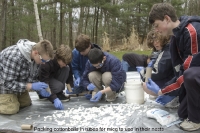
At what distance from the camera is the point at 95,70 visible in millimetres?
2807

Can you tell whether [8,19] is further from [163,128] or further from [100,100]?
[163,128]

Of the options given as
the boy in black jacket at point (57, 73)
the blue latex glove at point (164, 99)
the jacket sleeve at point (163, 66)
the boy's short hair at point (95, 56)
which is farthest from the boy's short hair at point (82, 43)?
the blue latex glove at point (164, 99)

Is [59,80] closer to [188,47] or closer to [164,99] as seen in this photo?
[164,99]

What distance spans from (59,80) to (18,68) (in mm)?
701

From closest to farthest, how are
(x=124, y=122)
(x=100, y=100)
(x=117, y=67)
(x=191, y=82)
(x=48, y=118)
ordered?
(x=191, y=82) → (x=124, y=122) → (x=48, y=118) → (x=117, y=67) → (x=100, y=100)

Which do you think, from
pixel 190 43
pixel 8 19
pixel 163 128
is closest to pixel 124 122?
pixel 163 128

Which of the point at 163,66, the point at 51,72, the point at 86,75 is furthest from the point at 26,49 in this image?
the point at 163,66

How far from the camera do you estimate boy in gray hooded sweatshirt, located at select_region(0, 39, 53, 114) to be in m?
2.25

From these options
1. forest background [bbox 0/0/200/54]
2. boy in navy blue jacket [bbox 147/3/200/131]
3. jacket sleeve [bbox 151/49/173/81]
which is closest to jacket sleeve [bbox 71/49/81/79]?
jacket sleeve [bbox 151/49/173/81]

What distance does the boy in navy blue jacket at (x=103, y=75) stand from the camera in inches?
99.4

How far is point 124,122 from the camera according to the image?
2.02 m

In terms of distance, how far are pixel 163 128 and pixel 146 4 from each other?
11021 mm

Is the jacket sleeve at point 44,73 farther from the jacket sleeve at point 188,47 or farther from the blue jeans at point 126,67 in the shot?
the blue jeans at point 126,67

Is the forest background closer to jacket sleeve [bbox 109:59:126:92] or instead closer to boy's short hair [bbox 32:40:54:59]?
jacket sleeve [bbox 109:59:126:92]
